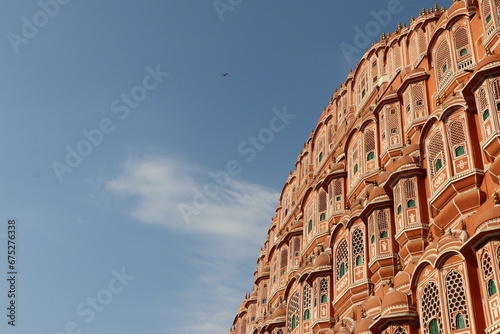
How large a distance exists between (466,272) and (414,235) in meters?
5.51

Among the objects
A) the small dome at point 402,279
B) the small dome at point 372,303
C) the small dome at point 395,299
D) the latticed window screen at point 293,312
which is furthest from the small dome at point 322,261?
the small dome at point 395,299

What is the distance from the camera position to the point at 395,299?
2320 centimetres

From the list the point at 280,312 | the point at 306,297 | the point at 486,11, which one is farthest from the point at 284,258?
the point at 486,11

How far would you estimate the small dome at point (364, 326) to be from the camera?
2446 cm

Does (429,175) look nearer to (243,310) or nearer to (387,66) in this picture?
(387,66)

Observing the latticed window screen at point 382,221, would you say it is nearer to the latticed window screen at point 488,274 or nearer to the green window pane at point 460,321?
the green window pane at point 460,321

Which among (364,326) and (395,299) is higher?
(395,299)

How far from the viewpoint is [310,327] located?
31547mm

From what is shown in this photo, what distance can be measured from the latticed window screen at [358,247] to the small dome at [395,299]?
528cm

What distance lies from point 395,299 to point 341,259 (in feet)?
25.4

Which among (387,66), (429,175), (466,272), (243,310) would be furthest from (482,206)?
(243,310)

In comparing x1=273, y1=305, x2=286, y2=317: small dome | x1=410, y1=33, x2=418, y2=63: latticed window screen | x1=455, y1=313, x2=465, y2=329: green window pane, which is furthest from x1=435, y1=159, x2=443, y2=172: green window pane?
x1=273, y1=305, x2=286, y2=317: small dome

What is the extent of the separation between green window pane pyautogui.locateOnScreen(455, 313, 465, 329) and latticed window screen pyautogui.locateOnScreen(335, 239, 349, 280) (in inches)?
396

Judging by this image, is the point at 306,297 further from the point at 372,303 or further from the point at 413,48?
the point at 413,48
